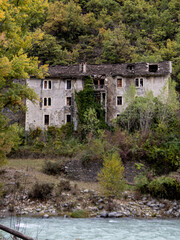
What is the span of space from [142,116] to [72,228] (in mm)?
21630

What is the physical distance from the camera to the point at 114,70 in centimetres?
4169

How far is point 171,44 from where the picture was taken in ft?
183

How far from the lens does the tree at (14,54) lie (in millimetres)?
13758

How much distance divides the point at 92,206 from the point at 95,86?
20975 mm

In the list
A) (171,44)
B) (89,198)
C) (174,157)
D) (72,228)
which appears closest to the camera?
(72,228)

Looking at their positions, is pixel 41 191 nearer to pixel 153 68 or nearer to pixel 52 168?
pixel 52 168

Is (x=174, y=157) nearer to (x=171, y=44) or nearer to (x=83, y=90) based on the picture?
(x=83, y=90)

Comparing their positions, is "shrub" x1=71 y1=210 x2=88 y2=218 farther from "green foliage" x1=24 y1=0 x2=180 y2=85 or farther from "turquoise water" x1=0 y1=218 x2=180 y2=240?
"green foliage" x1=24 y1=0 x2=180 y2=85

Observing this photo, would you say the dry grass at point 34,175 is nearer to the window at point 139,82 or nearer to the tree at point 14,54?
the tree at point 14,54

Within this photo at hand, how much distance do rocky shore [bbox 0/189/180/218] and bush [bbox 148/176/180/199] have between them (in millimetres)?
615

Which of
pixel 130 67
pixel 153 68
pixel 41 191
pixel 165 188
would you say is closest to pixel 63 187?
pixel 41 191

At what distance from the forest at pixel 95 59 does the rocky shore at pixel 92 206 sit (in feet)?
5.18

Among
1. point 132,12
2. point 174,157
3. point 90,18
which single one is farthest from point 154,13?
point 174,157

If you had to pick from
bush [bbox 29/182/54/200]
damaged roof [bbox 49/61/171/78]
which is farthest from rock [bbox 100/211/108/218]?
damaged roof [bbox 49/61/171/78]
